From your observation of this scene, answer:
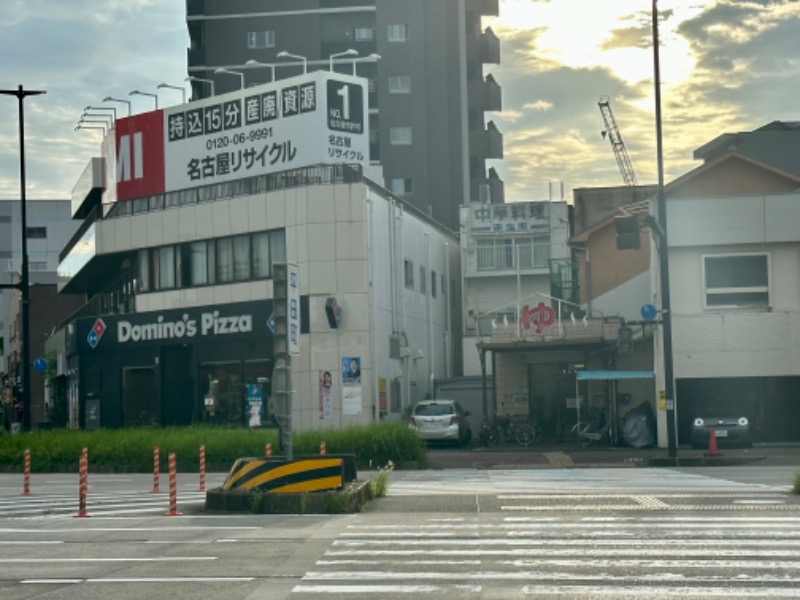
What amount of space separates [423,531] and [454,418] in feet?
91.4

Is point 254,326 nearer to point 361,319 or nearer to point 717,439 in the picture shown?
point 361,319

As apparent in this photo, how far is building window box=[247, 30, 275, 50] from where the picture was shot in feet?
271

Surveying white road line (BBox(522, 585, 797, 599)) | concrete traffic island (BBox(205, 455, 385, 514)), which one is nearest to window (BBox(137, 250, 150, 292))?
concrete traffic island (BBox(205, 455, 385, 514))

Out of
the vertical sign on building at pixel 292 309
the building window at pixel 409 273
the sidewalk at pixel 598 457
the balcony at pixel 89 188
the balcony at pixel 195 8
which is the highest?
the balcony at pixel 195 8

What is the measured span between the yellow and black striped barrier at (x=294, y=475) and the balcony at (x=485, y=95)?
207 ft

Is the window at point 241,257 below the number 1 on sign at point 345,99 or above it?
below

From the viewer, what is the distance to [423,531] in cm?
1669

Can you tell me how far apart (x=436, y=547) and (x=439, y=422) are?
29.4m

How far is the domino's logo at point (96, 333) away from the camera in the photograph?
53.4m

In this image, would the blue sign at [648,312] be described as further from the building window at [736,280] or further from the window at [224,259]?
the window at [224,259]

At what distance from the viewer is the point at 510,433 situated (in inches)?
1710

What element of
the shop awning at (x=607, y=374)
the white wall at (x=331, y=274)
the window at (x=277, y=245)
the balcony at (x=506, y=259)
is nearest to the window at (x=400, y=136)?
the balcony at (x=506, y=259)

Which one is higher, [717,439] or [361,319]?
[361,319]

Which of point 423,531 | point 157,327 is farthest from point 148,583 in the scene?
point 157,327
